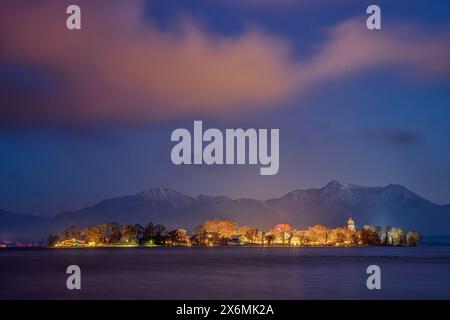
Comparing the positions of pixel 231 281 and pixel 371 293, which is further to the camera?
pixel 231 281

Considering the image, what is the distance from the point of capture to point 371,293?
45.4 metres

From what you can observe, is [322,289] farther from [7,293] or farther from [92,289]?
[7,293]

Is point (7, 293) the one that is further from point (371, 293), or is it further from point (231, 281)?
point (371, 293)

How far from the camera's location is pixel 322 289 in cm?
4803
